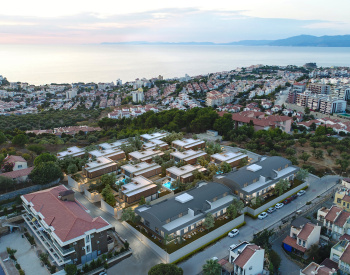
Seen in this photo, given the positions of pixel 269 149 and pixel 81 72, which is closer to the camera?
pixel 269 149

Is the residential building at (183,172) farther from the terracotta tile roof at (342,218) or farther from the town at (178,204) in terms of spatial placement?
the terracotta tile roof at (342,218)

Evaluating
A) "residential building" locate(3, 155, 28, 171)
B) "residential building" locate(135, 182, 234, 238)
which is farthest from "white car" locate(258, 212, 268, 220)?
"residential building" locate(3, 155, 28, 171)

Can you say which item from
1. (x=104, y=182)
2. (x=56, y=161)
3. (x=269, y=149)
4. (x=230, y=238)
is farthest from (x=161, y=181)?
(x=269, y=149)

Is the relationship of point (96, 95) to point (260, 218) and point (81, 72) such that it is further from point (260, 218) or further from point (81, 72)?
point (260, 218)

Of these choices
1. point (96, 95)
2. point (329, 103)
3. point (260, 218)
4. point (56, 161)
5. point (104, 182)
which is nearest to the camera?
point (260, 218)

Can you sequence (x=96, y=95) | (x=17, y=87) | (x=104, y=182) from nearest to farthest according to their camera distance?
(x=104, y=182) < (x=96, y=95) < (x=17, y=87)

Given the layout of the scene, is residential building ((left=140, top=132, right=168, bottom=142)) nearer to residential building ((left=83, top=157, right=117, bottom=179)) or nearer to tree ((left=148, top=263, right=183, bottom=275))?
residential building ((left=83, top=157, right=117, bottom=179))

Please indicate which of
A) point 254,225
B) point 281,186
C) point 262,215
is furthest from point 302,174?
point 254,225
